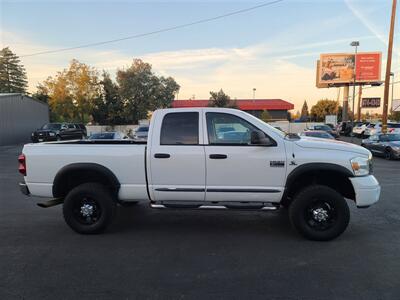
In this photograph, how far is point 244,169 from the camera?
5199 mm

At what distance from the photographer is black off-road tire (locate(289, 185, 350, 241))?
514 cm

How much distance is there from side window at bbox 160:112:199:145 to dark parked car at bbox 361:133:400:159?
15174 millimetres

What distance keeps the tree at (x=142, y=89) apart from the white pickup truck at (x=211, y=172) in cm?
4196

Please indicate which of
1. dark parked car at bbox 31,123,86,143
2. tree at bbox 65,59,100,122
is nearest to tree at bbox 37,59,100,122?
tree at bbox 65,59,100,122

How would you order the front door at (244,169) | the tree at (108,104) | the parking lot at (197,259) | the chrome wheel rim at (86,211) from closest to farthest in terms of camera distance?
the parking lot at (197,259)
the front door at (244,169)
the chrome wheel rim at (86,211)
the tree at (108,104)

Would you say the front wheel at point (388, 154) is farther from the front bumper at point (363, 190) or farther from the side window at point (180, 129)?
the side window at point (180, 129)

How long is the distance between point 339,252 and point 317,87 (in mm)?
62405

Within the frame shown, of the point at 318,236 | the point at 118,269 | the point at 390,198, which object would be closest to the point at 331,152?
the point at 318,236

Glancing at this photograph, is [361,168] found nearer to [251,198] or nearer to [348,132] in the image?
[251,198]

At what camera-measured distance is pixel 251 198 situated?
525 cm

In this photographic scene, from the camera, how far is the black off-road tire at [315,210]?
5137mm

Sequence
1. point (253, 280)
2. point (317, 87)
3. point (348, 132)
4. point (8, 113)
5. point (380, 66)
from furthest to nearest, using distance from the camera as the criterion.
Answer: point (317, 87) < point (380, 66) < point (348, 132) < point (8, 113) < point (253, 280)

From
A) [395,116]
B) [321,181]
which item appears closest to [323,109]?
[395,116]

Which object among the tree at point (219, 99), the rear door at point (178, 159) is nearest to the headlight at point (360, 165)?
the rear door at point (178, 159)
